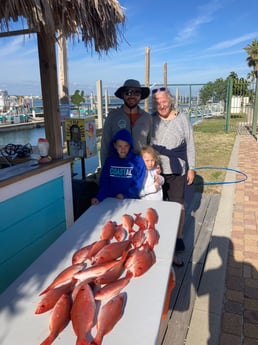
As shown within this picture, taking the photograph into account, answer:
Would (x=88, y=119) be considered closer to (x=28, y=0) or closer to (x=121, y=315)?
(x=28, y=0)

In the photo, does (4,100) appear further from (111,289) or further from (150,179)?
(111,289)

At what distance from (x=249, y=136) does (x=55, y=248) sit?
12005 mm

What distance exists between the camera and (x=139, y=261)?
1417mm

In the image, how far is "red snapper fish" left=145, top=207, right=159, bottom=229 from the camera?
74.2 inches

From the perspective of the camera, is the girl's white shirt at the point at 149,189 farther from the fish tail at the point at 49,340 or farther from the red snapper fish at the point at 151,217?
the fish tail at the point at 49,340

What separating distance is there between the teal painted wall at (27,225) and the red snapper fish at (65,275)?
1077mm

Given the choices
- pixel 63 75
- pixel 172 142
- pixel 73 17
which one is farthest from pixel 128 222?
pixel 63 75

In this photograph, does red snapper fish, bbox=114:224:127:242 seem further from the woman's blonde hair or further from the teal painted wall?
the woman's blonde hair

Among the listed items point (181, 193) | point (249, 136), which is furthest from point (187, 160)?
point (249, 136)

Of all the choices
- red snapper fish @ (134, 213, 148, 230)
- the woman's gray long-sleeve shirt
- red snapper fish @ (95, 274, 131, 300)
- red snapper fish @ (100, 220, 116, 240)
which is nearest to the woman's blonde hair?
the woman's gray long-sleeve shirt

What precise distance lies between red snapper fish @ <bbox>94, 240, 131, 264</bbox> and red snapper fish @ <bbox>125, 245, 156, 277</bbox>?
0.20 feet

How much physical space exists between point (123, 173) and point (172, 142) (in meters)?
0.63

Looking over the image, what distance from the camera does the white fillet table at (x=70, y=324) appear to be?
40.8 inches

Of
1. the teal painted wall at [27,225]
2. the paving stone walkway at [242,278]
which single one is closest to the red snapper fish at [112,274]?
the paving stone walkway at [242,278]
